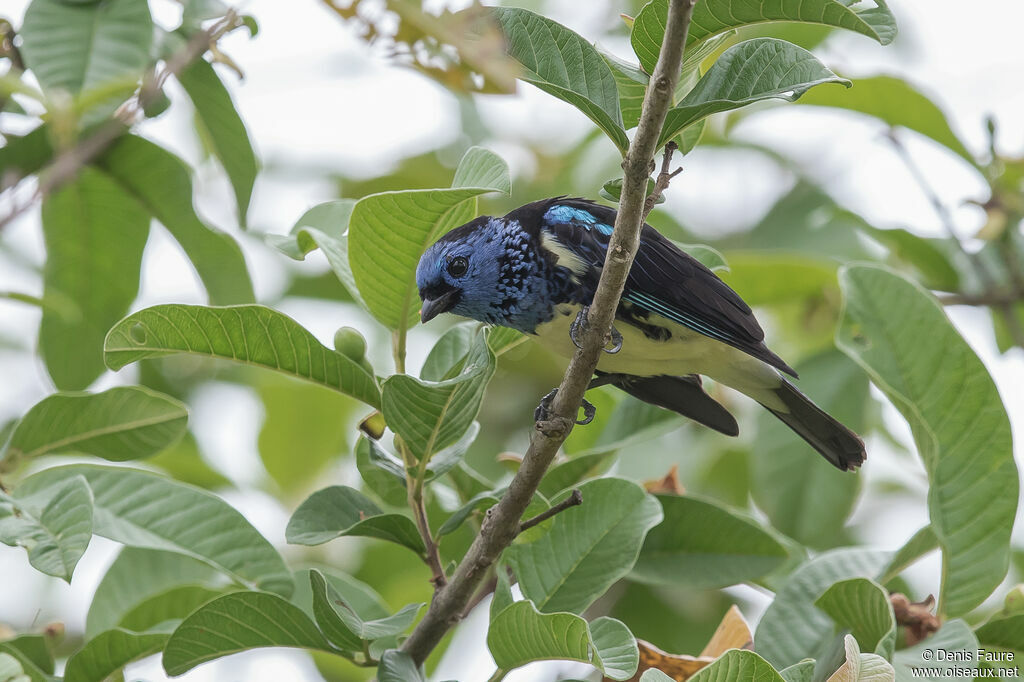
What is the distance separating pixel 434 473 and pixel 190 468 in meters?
2.05

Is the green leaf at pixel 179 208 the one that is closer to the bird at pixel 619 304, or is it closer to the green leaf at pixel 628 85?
the bird at pixel 619 304

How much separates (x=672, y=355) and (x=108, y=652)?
171cm

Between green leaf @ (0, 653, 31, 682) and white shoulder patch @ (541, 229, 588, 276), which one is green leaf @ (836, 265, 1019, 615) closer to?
white shoulder patch @ (541, 229, 588, 276)

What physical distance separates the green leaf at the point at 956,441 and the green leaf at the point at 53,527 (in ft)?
6.14

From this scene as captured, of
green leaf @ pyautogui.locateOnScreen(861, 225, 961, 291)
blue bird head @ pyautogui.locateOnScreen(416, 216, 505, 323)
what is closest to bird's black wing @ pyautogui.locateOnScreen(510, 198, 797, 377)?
blue bird head @ pyautogui.locateOnScreen(416, 216, 505, 323)

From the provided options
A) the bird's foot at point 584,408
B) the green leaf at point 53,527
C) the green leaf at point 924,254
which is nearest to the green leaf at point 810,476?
the green leaf at point 924,254

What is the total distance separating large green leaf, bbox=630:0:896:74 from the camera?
1.77 meters

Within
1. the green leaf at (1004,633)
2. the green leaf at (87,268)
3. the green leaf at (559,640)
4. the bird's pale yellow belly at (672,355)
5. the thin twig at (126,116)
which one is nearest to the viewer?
the thin twig at (126,116)

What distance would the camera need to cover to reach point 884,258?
4496 millimetres

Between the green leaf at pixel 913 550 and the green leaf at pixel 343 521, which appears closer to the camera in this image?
the green leaf at pixel 343 521

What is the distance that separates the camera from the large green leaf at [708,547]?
282 cm

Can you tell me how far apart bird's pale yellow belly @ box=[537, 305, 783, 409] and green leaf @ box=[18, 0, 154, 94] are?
1.29 metres

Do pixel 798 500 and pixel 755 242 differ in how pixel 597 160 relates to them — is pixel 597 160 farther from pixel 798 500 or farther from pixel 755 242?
pixel 798 500

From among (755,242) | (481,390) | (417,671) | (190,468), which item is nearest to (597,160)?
(755,242)
